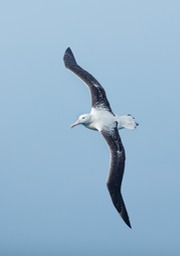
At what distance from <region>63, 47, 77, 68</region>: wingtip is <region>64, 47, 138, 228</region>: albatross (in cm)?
121

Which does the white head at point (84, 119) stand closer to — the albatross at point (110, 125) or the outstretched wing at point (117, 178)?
the albatross at point (110, 125)

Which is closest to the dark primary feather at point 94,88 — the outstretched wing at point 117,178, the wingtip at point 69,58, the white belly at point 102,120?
the wingtip at point 69,58

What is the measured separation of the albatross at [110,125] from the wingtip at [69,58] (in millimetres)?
1211

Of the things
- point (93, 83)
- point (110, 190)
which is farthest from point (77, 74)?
point (110, 190)

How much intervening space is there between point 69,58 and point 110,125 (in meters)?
6.23

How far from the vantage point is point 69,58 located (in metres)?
40.0

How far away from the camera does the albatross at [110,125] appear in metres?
33.8

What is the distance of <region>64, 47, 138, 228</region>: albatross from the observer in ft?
111

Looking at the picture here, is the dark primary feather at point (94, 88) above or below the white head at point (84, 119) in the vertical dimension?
above

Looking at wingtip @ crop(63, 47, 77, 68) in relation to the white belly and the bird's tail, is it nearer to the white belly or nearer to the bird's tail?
the white belly

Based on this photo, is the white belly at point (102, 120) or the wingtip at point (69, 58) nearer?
the white belly at point (102, 120)

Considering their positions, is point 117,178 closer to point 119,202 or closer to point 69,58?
point 119,202

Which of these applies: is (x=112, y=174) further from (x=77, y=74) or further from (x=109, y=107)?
(x=77, y=74)

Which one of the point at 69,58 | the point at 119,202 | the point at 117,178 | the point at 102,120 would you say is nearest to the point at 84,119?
the point at 102,120
